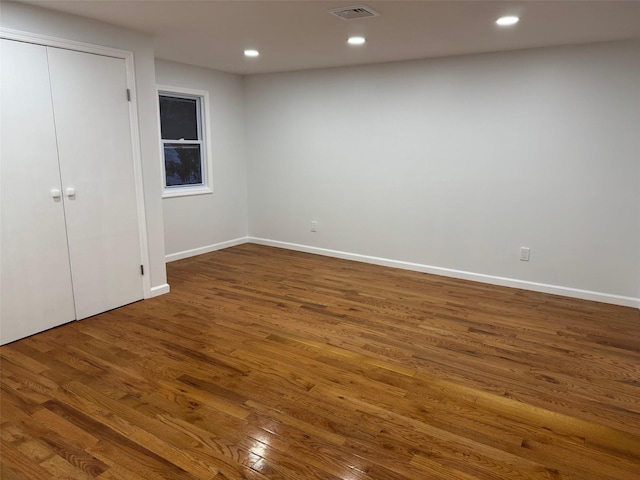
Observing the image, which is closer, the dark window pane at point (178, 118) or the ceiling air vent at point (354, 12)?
the ceiling air vent at point (354, 12)

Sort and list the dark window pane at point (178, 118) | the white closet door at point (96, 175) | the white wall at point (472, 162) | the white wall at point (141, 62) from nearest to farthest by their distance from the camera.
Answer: the white wall at point (141, 62)
the white closet door at point (96, 175)
the white wall at point (472, 162)
the dark window pane at point (178, 118)

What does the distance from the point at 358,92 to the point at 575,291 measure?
3.10 meters

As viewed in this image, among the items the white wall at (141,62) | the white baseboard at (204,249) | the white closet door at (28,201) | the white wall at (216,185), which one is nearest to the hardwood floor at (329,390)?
the white closet door at (28,201)

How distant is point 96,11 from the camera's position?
3.10 meters

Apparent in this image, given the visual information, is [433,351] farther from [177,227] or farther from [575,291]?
[177,227]

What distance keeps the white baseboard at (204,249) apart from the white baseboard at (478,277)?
16.5 inches

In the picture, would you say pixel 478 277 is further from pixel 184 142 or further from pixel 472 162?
pixel 184 142

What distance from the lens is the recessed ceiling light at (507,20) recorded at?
3.12 m

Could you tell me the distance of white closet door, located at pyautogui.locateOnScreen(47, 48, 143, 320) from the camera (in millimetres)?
3297

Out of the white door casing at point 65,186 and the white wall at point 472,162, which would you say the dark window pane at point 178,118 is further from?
the white door casing at point 65,186

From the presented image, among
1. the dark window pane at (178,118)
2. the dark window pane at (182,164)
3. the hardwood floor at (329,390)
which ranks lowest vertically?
the hardwood floor at (329,390)

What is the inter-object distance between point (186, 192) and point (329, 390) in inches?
143

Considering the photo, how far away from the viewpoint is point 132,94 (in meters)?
3.67

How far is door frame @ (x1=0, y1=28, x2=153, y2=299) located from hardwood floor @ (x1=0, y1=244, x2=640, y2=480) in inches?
16.8
